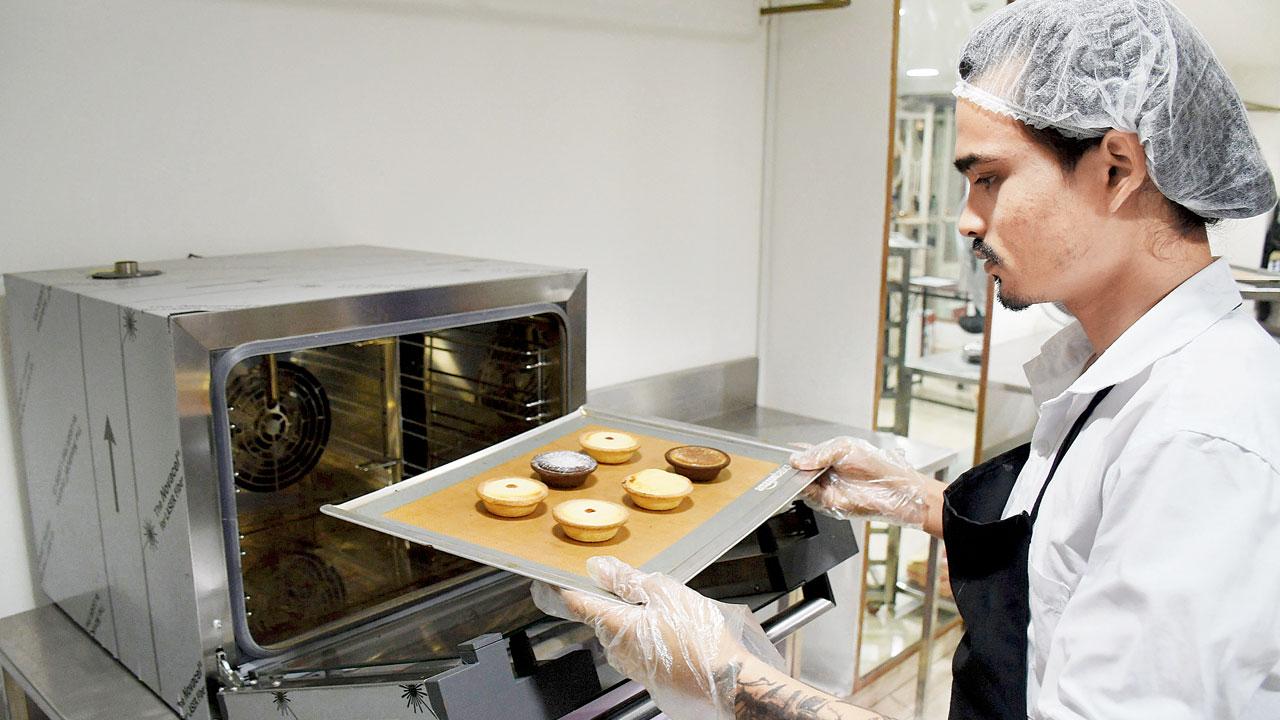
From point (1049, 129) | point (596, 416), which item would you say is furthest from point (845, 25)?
point (1049, 129)

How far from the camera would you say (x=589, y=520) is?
1.10 metres

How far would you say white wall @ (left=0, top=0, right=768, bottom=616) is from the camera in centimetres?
144

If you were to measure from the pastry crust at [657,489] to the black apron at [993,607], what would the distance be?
1.10 ft

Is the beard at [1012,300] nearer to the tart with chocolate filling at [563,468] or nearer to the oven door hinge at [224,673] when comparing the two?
the tart with chocolate filling at [563,468]

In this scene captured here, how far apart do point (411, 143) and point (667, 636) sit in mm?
1227

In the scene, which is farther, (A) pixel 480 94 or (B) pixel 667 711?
(A) pixel 480 94

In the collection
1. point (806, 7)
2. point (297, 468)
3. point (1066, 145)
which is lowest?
point (297, 468)

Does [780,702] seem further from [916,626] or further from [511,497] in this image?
[916,626]

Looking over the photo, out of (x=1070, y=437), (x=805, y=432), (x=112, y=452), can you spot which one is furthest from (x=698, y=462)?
(x=805, y=432)

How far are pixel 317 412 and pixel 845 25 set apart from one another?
1725 millimetres

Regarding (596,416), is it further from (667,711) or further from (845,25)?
(845,25)

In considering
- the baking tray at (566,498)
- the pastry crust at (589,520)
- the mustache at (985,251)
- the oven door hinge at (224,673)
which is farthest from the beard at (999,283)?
the oven door hinge at (224,673)

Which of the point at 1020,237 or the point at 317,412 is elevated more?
the point at 1020,237

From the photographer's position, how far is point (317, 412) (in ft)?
4.88
